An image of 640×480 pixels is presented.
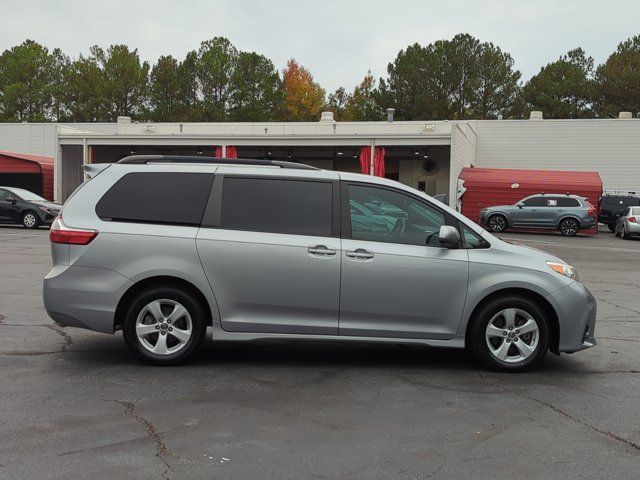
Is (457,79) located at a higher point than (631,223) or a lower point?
higher

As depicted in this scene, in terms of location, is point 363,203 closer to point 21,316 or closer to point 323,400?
point 323,400

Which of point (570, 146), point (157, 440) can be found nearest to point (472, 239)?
point (157, 440)

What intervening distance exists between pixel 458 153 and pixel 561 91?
33.1 metres

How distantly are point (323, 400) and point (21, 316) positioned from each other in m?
4.58

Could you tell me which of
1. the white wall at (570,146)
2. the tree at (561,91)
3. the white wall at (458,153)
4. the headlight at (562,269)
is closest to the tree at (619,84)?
the tree at (561,91)

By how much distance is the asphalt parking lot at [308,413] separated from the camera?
382 cm

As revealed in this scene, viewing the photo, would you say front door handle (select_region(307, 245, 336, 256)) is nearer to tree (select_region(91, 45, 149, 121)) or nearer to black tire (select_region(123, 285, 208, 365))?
black tire (select_region(123, 285, 208, 365))

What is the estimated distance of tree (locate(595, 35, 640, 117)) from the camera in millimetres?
55812

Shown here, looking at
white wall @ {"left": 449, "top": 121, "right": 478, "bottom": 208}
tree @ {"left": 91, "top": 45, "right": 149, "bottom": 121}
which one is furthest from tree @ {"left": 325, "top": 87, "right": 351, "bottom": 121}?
white wall @ {"left": 449, "top": 121, "right": 478, "bottom": 208}

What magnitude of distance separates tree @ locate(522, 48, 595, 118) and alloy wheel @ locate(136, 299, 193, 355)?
58371 mm

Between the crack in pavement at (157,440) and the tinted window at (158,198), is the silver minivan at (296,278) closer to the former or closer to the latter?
the tinted window at (158,198)

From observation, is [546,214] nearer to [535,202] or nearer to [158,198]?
[535,202]

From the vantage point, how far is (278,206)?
5.92 metres

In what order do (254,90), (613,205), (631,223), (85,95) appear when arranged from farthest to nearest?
(85,95) → (254,90) → (613,205) → (631,223)
